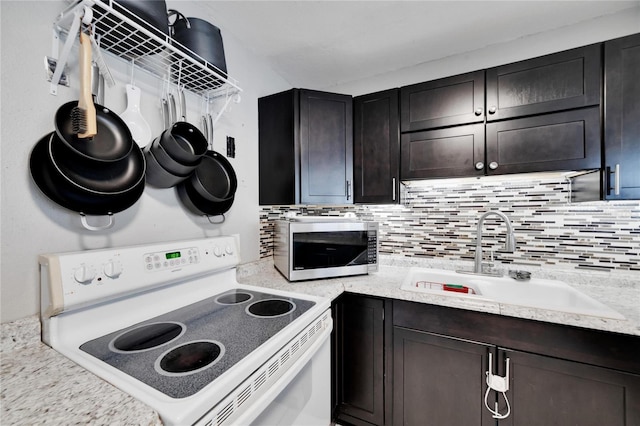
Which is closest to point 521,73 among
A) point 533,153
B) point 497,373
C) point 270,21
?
point 533,153

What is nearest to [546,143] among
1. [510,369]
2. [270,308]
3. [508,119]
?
[508,119]

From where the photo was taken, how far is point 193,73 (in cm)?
118

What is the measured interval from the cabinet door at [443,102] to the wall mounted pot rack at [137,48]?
1049mm

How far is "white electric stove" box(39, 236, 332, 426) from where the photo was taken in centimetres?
A: 62

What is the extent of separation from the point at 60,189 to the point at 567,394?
2010mm

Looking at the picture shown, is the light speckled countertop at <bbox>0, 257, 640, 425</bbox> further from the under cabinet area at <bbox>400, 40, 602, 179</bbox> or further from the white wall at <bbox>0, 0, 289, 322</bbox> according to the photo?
the under cabinet area at <bbox>400, 40, 602, 179</bbox>

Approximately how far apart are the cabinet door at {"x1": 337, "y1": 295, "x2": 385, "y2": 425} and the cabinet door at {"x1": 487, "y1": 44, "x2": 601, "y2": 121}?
1.27 m

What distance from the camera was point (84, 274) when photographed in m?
0.80

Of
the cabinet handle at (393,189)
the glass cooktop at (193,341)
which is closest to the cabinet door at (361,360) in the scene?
the glass cooktop at (193,341)

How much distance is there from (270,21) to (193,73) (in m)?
0.59

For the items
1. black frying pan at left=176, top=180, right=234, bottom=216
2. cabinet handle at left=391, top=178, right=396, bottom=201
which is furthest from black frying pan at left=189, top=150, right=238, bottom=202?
cabinet handle at left=391, top=178, right=396, bottom=201

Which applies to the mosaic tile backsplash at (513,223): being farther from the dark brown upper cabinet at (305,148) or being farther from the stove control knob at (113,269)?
the stove control knob at (113,269)

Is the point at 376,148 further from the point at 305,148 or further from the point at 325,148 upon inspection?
the point at 305,148

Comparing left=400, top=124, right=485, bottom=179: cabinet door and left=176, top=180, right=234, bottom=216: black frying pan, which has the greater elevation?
left=400, top=124, right=485, bottom=179: cabinet door
